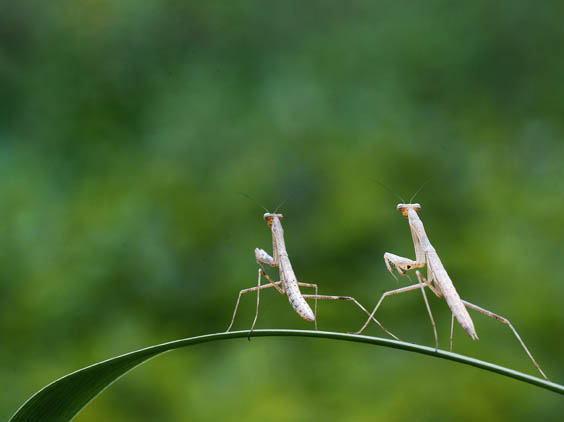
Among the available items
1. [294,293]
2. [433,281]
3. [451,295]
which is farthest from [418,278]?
[294,293]

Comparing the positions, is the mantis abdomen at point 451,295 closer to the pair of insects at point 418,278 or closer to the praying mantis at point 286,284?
the pair of insects at point 418,278

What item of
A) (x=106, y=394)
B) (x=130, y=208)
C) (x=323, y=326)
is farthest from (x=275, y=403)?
(x=130, y=208)

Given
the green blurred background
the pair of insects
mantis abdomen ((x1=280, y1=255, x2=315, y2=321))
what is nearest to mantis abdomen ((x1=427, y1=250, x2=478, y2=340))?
the pair of insects

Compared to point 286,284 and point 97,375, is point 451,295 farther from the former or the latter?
point 97,375

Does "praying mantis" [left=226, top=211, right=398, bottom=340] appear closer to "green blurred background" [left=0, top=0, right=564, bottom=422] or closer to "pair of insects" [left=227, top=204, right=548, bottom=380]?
"pair of insects" [left=227, top=204, right=548, bottom=380]

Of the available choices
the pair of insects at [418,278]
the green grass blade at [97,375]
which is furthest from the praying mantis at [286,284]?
the green grass blade at [97,375]
